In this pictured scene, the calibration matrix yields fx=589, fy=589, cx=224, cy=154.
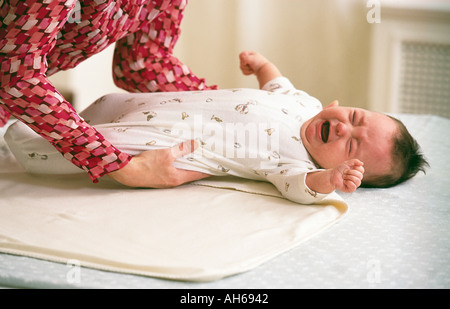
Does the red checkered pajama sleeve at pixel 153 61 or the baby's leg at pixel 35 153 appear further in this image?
the red checkered pajama sleeve at pixel 153 61

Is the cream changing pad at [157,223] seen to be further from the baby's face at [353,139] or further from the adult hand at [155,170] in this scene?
the baby's face at [353,139]

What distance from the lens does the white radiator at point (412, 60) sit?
7.75 ft

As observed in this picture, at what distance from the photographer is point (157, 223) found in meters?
1.08

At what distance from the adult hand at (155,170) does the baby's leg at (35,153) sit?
14cm

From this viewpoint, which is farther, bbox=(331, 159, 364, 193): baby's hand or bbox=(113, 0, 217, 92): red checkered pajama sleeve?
bbox=(113, 0, 217, 92): red checkered pajama sleeve

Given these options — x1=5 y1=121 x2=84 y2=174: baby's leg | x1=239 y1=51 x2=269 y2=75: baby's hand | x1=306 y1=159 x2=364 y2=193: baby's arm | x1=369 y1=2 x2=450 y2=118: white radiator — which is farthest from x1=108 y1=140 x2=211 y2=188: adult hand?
x1=369 y1=2 x2=450 y2=118: white radiator

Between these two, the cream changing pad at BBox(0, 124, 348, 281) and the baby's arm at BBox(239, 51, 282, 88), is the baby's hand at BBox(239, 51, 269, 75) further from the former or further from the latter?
the cream changing pad at BBox(0, 124, 348, 281)

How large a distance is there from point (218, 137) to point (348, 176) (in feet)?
1.02

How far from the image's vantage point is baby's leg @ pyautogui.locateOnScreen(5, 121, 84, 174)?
1285mm

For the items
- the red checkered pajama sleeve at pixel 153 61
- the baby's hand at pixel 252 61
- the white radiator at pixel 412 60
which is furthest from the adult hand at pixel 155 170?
the white radiator at pixel 412 60

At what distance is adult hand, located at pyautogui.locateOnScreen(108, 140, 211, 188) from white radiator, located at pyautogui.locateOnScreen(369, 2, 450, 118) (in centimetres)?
143

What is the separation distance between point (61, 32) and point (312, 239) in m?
0.65

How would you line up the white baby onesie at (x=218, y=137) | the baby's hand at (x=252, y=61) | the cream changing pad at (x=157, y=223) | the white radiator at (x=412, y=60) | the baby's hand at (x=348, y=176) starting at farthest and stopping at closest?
the white radiator at (x=412, y=60), the baby's hand at (x=252, y=61), the white baby onesie at (x=218, y=137), the baby's hand at (x=348, y=176), the cream changing pad at (x=157, y=223)

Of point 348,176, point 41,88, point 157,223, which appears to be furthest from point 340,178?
point 41,88
